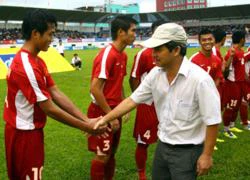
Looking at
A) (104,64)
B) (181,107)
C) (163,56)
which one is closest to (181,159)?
(181,107)

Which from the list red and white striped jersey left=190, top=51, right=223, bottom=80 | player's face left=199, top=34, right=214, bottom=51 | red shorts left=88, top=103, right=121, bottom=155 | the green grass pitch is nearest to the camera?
red shorts left=88, top=103, right=121, bottom=155

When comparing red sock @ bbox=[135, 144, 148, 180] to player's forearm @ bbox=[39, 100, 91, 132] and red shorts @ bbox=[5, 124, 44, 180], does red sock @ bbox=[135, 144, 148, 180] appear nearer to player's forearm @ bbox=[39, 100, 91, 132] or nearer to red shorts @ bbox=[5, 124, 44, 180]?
player's forearm @ bbox=[39, 100, 91, 132]

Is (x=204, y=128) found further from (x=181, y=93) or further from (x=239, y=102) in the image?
(x=239, y=102)

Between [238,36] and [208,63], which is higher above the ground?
[238,36]

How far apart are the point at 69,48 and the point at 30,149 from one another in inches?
1831

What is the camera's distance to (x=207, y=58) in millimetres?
6340

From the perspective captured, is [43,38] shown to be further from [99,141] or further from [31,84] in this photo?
[99,141]

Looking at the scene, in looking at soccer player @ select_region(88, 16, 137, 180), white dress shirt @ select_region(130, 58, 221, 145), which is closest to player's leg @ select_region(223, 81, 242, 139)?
soccer player @ select_region(88, 16, 137, 180)

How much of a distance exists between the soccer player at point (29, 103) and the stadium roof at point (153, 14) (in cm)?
5134

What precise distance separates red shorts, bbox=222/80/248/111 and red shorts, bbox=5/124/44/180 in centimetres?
548

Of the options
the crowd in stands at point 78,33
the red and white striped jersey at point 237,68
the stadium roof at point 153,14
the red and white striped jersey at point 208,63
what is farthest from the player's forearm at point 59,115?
the crowd in stands at point 78,33

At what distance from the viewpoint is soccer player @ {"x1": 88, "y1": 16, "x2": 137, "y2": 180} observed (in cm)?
457

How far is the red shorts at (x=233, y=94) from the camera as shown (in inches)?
318

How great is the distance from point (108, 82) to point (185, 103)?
1.76m
